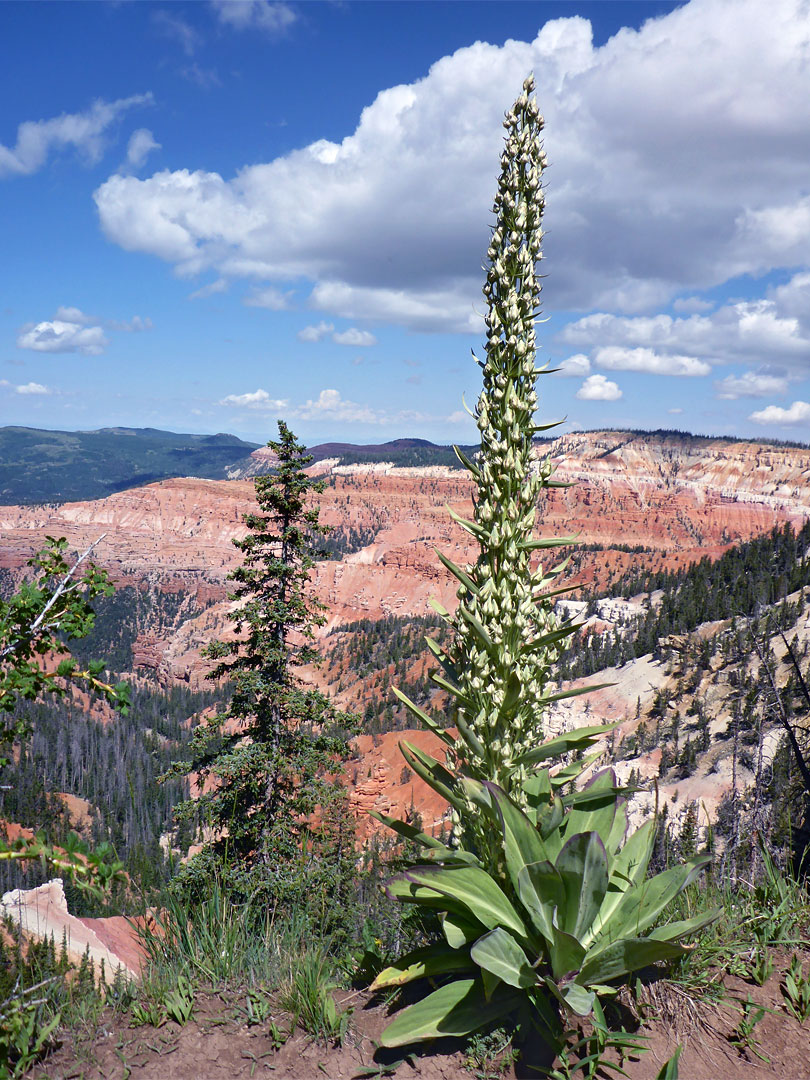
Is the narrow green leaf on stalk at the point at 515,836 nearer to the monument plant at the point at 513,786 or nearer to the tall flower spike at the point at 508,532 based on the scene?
the monument plant at the point at 513,786

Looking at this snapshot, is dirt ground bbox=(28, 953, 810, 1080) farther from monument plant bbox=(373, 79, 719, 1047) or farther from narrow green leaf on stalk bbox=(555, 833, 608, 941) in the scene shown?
narrow green leaf on stalk bbox=(555, 833, 608, 941)

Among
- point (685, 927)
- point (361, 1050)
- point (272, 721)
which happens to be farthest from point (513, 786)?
point (272, 721)

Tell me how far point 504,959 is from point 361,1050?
2.83 ft

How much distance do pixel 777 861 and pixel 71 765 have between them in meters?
104

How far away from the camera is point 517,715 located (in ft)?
10.1

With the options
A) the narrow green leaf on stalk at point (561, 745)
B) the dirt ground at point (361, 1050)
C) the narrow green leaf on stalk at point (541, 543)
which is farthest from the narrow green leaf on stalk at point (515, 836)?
the narrow green leaf on stalk at point (541, 543)

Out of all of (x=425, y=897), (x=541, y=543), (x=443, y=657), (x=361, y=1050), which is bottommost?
(x=361, y=1050)

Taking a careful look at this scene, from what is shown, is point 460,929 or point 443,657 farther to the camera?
point 443,657

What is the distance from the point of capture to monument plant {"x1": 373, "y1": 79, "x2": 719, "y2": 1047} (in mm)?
2846

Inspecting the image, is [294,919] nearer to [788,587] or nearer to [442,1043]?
[442,1043]

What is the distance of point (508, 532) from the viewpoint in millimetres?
3078

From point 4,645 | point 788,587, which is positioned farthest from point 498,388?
point 788,587

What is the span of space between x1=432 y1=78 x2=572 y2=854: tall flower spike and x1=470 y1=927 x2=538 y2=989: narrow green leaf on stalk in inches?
19.8

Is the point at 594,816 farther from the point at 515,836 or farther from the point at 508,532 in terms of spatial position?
the point at 508,532
